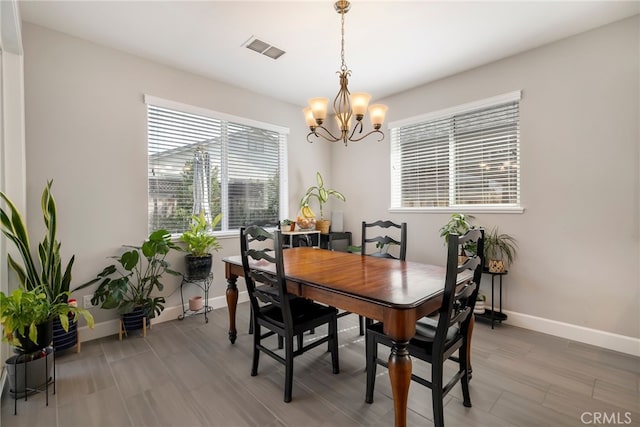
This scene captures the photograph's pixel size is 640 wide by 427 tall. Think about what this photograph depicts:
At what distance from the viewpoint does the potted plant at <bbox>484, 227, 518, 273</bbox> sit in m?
3.08

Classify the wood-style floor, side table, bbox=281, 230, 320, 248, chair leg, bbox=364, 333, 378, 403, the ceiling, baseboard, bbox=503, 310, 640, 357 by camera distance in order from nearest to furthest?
the wood-style floor → chair leg, bbox=364, 333, 378, 403 → the ceiling → baseboard, bbox=503, 310, 640, 357 → side table, bbox=281, 230, 320, 248

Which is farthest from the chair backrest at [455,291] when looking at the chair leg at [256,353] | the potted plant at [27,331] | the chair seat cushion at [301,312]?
the potted plant at [27,331]

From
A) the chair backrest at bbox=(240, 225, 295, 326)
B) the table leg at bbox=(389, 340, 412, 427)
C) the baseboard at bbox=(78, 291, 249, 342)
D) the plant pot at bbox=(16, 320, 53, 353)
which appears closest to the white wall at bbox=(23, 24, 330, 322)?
the baseboard at bbox=(78, 291, 249, 342)

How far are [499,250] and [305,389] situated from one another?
2503mm

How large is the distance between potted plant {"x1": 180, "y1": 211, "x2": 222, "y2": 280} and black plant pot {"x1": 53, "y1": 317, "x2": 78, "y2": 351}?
104 cm

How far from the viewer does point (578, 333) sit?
9.05 ft

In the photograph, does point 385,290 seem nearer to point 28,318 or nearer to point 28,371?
point 28,318

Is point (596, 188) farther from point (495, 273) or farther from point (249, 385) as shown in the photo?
point (249, 385)

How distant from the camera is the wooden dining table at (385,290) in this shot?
1.46 meters

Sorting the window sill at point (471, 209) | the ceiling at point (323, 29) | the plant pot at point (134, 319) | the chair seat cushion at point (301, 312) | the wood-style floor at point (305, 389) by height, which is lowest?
the wood-style floor at point (305, 389)

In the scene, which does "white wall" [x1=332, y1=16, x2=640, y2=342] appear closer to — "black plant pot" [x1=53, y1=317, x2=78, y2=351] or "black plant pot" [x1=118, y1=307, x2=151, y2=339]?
"black plant pot" [x1=118, y1=307, x2=151, y2=339]

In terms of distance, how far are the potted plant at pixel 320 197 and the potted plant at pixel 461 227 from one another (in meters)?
1.66

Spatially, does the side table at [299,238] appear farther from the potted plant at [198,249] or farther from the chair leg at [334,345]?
the chair leg at [334,345]

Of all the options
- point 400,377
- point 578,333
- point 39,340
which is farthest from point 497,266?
point 39,340
